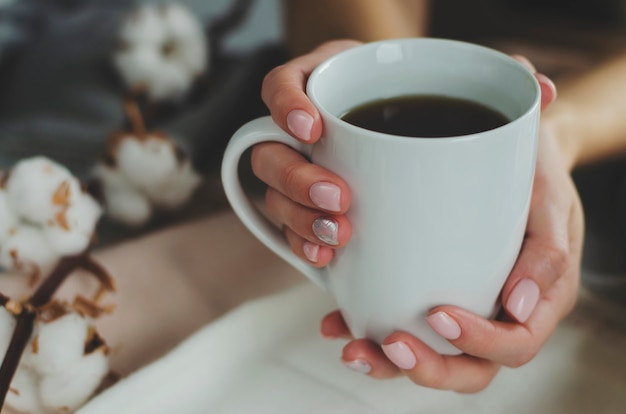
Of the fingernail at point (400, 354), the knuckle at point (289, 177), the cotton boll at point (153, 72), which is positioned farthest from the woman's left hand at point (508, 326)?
the cotton boll at point (153, 72)

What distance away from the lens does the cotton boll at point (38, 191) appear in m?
0.51

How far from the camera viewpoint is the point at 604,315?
0.52 m

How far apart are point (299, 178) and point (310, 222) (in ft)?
0.11

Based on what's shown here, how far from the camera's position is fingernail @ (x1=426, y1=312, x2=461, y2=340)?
16.3 inches

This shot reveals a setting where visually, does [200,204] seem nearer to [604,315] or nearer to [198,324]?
[198,324]

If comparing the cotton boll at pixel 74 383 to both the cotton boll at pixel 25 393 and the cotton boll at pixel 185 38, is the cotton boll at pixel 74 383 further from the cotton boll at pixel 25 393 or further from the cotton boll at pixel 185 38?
the cotton boll at pixel 185 38

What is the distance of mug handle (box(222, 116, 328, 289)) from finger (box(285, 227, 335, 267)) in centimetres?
1

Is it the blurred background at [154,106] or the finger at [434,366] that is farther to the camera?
the blurred background at [154,106]

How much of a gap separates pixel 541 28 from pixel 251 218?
2.92 ft

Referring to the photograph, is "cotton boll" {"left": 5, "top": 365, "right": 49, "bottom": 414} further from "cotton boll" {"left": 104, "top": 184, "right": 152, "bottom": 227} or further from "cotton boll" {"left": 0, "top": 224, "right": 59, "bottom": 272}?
"cotton boll" {"left": 104, "top": 184, "right": 152, "bottom": 227}

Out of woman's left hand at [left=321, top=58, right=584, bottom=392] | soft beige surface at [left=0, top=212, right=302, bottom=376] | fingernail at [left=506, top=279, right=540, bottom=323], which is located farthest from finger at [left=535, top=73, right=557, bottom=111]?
soft beige surface at [left=0, top=212, right=302, bottom=376]

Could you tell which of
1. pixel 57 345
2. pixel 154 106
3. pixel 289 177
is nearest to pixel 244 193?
pixel 289 177

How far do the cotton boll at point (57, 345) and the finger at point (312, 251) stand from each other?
5.9 inches

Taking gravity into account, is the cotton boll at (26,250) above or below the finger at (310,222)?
below
